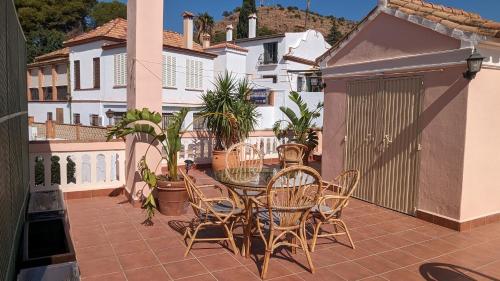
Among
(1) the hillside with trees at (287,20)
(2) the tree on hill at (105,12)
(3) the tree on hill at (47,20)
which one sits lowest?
(3) the tree on hill at (47,20)

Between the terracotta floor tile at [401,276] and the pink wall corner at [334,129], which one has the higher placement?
the pink wall corner at [334,129]

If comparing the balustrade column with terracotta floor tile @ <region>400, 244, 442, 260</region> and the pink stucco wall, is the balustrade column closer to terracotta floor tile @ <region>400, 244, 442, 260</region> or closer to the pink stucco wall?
terracotta floor tile @ <region>400, 244, 442, 260</region>

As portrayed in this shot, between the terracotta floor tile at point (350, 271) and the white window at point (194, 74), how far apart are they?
1963 centimetres

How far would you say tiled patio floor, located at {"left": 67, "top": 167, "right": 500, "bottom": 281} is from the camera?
13.4 ft

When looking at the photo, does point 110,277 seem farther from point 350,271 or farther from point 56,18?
point 56,18

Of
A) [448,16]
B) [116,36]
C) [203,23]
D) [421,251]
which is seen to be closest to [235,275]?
[421,251]

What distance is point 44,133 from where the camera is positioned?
19750 millimetres

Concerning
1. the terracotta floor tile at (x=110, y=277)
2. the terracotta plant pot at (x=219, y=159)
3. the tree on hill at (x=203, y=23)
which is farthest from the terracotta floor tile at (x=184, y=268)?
the tree on hill at (x=203, y=23)

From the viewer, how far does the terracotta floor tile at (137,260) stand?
421 cm

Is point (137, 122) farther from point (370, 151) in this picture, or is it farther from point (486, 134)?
point (486, 134)

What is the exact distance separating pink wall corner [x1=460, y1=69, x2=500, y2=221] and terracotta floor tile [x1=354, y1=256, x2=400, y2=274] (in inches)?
78.5

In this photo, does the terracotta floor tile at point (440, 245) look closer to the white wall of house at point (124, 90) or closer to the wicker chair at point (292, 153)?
the wicker chair at point (292, 153)

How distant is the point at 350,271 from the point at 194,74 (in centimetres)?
2012

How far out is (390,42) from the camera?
6.75 m
